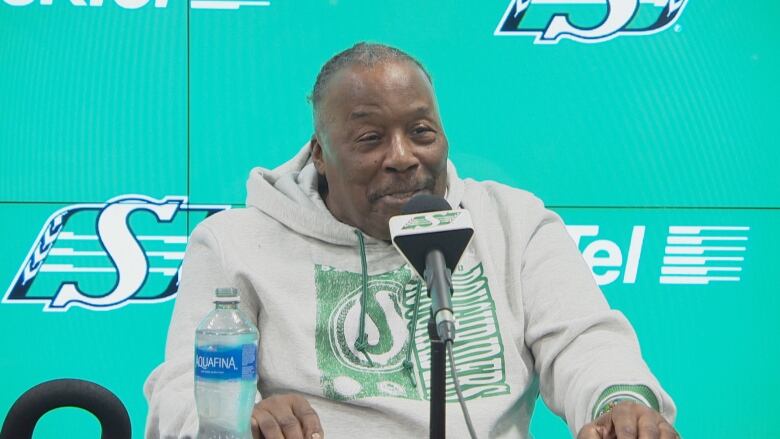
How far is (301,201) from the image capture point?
2.11 metres

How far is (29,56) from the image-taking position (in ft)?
10.0

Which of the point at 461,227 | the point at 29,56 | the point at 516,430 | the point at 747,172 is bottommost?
the point at 516,430

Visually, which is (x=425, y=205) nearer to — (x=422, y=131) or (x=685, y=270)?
(x=422, y=131)

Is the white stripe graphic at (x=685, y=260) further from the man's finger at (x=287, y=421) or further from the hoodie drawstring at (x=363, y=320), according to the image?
the man's finger at (x=287, y=421)

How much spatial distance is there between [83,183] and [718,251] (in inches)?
74.1

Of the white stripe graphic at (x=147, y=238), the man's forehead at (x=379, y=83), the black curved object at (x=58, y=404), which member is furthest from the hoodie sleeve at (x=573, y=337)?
the white stripe graphic at (x=147, y=238)

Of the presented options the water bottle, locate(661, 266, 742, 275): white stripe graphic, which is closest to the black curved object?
the water bottle

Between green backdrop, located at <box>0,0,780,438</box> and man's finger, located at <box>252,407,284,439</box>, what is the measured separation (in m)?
A: 1.57

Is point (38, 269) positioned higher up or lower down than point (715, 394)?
higher up

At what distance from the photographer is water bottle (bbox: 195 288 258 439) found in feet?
4.85

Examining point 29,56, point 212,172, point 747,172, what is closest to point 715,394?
point 747,172

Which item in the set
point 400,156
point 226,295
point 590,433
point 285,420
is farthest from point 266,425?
point 400,156

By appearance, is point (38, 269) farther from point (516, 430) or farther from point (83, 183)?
point (516, 430)

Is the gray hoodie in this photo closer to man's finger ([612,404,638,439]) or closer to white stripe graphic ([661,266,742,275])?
man's finger ([612,404,638,439])
